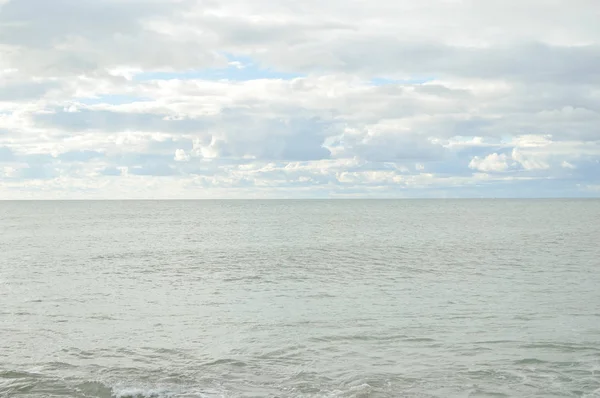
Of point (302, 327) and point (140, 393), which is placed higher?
point (140, 393)

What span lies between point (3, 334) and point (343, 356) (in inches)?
623

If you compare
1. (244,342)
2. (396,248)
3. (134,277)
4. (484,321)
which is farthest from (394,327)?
(396,248)

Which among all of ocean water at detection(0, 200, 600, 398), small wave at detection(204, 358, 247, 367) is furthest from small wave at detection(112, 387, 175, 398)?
small wave at detection(204, 358, 247, 367)

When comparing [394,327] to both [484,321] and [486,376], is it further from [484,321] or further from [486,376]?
[486,376]

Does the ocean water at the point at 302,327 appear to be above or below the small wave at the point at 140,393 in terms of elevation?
below

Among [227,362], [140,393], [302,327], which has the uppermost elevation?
[140,393]

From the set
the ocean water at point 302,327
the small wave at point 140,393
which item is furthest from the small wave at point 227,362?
the small wave at point 140,393

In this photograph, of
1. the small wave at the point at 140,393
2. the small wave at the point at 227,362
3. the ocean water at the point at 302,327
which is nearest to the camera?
the small wave at the point at 140,393

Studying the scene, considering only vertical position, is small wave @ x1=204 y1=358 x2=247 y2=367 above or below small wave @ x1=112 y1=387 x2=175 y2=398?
below

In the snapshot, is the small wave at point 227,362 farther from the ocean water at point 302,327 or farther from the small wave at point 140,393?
the small wave at point 140,393

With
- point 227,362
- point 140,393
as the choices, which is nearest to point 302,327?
point 227,362

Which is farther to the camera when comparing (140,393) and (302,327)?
(302,327)

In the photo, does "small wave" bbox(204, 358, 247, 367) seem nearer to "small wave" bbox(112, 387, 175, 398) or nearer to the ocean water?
the ocean water

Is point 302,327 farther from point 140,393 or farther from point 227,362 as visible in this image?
point 140,393
